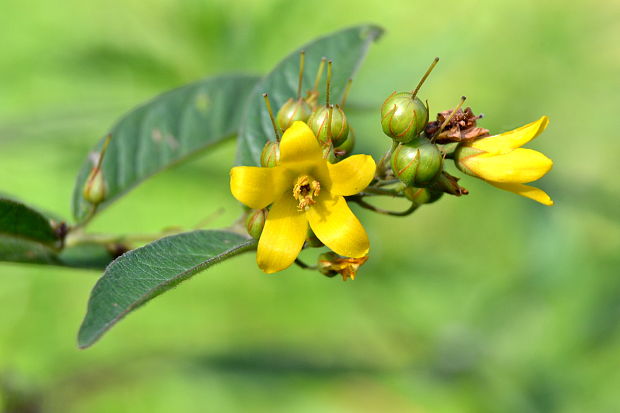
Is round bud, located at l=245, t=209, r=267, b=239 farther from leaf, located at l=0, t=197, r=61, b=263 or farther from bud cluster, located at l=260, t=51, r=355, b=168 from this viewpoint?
leaf, located at l=0, t=197, r=61, b=263

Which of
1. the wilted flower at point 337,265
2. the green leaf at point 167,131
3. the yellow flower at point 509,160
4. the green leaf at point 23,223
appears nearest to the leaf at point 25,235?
the green leaf at point 23,223

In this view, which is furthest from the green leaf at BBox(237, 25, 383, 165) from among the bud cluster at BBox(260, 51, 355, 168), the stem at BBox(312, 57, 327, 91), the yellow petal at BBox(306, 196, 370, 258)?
the yellow petal at BBox(306, 196, 370, 258)

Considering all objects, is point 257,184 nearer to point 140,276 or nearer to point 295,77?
point 140,276

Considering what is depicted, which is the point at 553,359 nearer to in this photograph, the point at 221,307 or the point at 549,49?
the point at 221,307

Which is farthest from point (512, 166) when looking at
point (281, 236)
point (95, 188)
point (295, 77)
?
point (95, 188)

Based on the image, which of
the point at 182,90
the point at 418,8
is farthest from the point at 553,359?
the point at 418,8

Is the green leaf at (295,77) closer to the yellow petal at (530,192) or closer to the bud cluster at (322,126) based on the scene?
the bud cluster at (322,126)

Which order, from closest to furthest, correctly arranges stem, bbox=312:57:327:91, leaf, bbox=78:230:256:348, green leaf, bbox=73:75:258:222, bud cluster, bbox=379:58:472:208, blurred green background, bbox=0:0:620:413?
leaf, bbox=78:230:256:348
bud cluster, bbox=379:58:472:208
stem, bbox=312:57:327:91
green leaf, bbox=73:75:258:222
blurred green background, bbox=0:0:620:413
